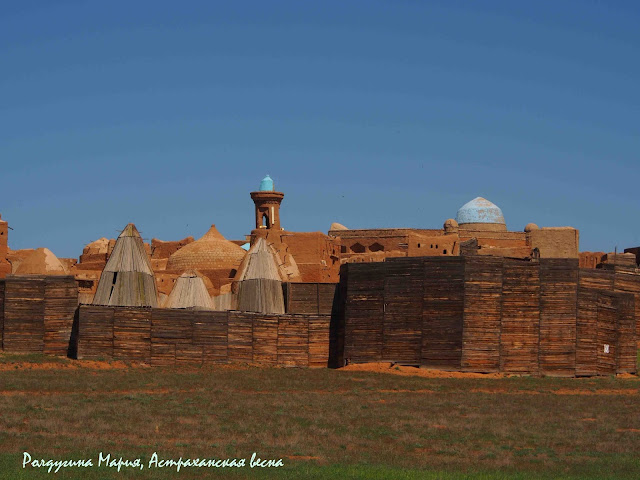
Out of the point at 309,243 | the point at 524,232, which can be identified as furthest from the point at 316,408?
the point at 524,232

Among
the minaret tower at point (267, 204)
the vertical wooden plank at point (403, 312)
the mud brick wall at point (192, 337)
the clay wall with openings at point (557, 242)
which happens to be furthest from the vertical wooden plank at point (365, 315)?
the minaret tower at point (267, 204)

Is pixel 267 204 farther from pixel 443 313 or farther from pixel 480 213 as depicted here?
pixel 443 313

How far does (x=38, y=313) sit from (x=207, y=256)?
20.5m

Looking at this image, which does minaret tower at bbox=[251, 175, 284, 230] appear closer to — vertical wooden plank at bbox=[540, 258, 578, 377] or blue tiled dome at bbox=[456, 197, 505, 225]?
blue tiled dome at bbox=[456, 197, 505, 225]

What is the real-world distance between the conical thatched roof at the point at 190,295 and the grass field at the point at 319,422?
21.4 ft

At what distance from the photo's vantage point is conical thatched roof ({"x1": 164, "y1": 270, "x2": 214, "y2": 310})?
135 ft

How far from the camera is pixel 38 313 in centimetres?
3638

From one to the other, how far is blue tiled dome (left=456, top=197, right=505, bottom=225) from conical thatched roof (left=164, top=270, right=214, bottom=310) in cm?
3240

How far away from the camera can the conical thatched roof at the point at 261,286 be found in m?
40.9

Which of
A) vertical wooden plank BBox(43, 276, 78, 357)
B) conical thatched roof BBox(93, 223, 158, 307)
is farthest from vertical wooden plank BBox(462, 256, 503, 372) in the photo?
vertical wooden plank BBox(43, 276, 78, 357)

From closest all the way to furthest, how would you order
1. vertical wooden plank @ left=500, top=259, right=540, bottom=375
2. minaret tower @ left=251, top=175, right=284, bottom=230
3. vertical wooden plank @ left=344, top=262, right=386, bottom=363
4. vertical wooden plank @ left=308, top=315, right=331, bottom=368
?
vertical wooden plank @ left=500, top=259, right=540, bottom=375
vertical wooden plank @ left=344, top=262, right=386, bottom=363
vertical wooden plank @ left=308, top=315, right=331, bottom=368
minaret tower @ left=251, top=175, right=284, bottom=230

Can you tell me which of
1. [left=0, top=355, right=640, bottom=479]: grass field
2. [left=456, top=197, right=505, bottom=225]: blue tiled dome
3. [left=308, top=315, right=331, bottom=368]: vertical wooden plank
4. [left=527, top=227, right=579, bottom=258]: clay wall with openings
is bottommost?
[left=0, top=355, right=640, bottom=479]: grass field

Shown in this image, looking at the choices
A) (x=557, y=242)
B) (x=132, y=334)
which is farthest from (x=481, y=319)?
(x=557, y=242)

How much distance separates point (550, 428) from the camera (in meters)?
24.8
